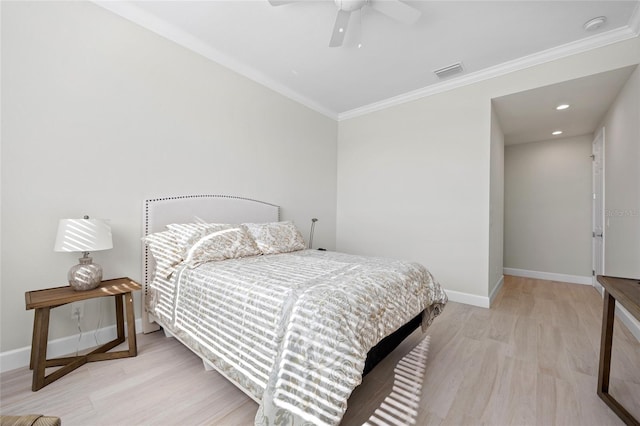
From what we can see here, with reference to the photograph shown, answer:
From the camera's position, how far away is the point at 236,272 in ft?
6.07

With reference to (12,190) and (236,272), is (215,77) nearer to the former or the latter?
(12,190)

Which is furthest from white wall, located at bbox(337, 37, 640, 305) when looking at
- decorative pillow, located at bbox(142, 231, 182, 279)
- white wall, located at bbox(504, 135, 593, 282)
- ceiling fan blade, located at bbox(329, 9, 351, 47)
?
decorative pillow, located at bbox(142, 231, 182, 279)

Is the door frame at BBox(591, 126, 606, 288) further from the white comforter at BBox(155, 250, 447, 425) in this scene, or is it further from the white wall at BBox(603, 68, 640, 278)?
the white comforter at BBox(155, 250, 447, 425)

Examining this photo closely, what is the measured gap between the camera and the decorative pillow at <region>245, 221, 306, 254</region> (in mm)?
2727

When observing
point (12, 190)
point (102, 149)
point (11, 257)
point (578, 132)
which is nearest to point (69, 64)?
point (102, 149)

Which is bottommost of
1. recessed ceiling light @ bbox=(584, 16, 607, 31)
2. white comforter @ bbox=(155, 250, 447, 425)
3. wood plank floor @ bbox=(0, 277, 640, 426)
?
wood plank floor @ bbox=(0, 277, 640, 426)

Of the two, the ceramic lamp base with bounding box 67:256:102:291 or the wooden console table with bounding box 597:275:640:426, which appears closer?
the wooden console table with bounding box 597:275:640:426

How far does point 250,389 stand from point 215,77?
9.69ft

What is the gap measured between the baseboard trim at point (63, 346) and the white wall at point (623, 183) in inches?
180

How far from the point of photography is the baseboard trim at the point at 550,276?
4293 millimetres

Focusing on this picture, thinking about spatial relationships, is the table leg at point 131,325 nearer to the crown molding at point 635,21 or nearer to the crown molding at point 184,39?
the crown molding at point 184,39

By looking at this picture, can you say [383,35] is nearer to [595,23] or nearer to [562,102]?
[595,23]

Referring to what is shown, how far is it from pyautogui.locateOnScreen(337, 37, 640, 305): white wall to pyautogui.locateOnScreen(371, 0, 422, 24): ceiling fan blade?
1640mm

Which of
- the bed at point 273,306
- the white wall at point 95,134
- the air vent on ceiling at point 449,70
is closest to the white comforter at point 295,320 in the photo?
the bed at point 273,306
